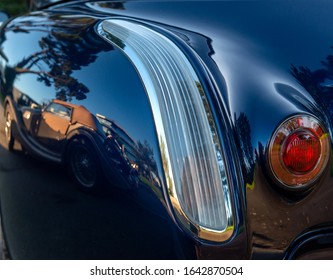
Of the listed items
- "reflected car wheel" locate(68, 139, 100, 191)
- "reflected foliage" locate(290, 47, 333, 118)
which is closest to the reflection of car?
"reflected car wheel" locate(68, 139, 100, 191)

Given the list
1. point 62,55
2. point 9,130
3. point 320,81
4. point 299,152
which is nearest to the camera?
point 299,152

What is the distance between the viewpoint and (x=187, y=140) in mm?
1280

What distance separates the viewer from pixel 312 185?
50.0 inches

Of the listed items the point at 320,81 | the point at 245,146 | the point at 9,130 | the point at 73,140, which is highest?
the point at 320,81

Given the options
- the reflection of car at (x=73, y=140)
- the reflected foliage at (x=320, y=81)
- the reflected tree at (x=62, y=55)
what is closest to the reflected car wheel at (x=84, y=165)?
the reflection of car at (x=73, y=140)

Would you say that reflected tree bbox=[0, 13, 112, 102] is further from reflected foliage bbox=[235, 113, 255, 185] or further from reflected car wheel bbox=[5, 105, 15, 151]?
reflected foliage bbox=[235, 113, 255, 185]

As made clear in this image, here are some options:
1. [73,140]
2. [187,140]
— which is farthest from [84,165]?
[187,140]

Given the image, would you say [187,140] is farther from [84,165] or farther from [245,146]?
[84,165]

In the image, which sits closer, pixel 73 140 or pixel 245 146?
pixel 245 146

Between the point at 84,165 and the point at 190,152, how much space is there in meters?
0.30

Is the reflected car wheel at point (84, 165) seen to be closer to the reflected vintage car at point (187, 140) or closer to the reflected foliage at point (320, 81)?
the reflected vintage car at point (187, 140)

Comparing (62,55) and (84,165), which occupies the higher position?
(62,55)

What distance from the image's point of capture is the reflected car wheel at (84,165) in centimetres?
137

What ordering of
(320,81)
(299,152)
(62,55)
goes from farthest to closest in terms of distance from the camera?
(62,55)
(320,81)
(299,152)
